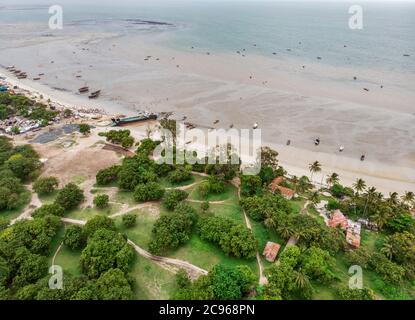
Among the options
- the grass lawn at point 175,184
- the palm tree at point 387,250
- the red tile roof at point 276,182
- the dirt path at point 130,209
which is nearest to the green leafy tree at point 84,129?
the grass lawn at point 175,184

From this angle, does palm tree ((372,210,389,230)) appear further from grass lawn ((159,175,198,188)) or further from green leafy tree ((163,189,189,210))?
grass lawn ((159,175,198,188))

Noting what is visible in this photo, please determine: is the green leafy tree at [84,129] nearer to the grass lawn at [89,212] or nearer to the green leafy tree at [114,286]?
the grass lawn at [89,212]

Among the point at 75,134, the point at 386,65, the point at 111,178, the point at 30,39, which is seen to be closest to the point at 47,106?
the point at 75,134

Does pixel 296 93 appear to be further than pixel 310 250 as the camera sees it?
Yes

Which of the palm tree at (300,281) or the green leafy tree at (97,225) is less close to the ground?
the green leafy tree at (97,225)

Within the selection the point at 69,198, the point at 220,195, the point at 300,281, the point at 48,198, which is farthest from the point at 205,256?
the point at 48,198
